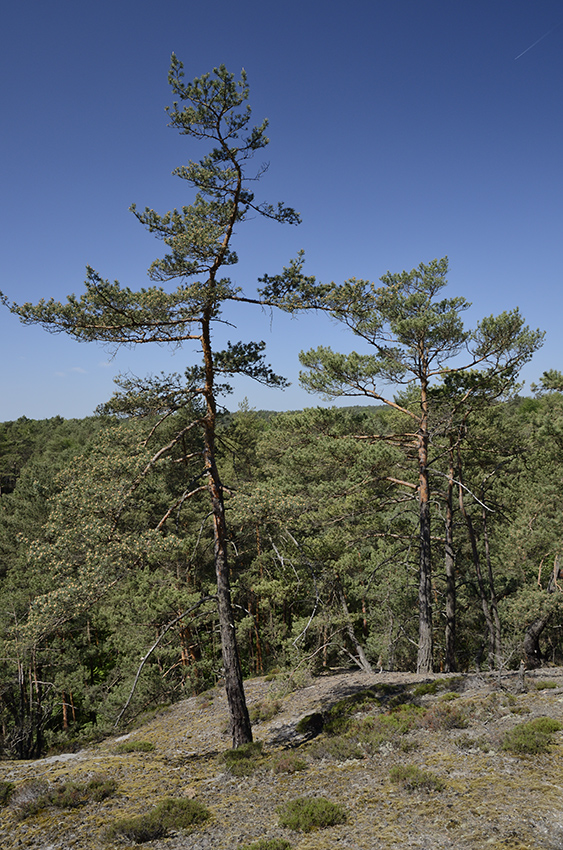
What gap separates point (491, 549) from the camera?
19891 millimetres

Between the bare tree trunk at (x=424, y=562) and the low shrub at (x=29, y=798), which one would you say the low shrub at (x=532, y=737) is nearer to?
the bare tree trunk at (x=424, y=562)

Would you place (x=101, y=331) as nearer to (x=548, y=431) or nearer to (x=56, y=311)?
(x=56, y=311)

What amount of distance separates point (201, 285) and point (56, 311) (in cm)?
227

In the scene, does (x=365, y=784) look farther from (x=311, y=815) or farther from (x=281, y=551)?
(x=281, y=551)

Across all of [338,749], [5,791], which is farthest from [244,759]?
[5,791]

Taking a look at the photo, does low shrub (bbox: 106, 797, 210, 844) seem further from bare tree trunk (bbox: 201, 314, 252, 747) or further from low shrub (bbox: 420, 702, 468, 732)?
low shrub (bbox: 420, 702, 468, 732)

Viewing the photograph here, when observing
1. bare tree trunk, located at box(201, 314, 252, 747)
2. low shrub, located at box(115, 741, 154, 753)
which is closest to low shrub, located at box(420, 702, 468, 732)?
bare tree trunk, located at box(201, 314, 252, 747)

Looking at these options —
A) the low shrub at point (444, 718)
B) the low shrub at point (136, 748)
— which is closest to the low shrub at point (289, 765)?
the low shrub at point (444, 718)

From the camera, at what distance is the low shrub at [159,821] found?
5371mm

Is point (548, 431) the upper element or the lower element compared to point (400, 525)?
Result: upper

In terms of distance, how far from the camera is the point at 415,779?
19.0 feet

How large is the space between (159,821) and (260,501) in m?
4.48

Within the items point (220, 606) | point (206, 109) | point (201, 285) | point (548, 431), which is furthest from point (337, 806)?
point (548, 431)

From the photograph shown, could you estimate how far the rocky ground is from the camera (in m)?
4.81
